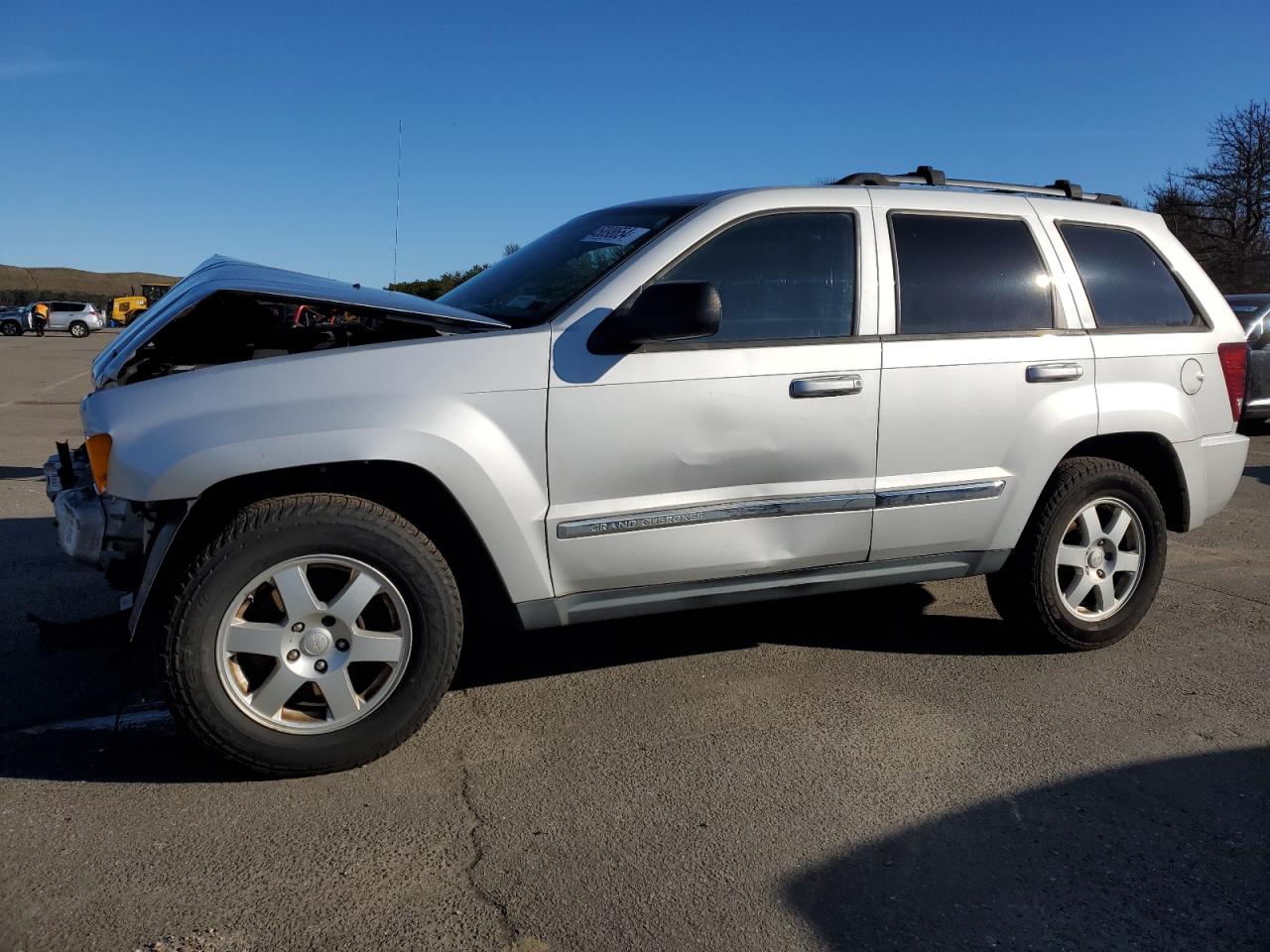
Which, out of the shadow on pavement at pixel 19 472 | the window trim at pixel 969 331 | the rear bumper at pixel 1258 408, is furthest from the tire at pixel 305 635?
the rear bumper at pixel 1258 408

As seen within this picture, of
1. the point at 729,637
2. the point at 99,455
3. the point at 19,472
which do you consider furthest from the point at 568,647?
the point at 19,472

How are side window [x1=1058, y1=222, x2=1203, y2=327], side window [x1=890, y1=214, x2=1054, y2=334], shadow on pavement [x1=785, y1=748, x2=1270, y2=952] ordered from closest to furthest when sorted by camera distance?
shadow on pavement [x1=785, y1=748, x2=1270, y2=952], side window [x1=890, y1=214, x2=1054, y2=334], side window [x1=1058, y1=222, x2=1203, y2=327]

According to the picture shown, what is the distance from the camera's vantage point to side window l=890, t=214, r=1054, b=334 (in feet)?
13.5

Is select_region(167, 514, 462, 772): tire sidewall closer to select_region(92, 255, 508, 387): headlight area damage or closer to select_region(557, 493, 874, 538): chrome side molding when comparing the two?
select_region(557, 493, 874, 538): chrome side molding

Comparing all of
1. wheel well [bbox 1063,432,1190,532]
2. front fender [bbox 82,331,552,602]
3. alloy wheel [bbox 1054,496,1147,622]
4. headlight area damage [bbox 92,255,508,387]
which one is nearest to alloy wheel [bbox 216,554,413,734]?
front fender [bbox 82,331,552,602]

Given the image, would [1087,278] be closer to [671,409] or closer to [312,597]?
[671,409]

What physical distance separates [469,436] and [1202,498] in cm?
326

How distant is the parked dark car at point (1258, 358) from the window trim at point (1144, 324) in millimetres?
7585

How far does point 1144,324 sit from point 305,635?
358cm

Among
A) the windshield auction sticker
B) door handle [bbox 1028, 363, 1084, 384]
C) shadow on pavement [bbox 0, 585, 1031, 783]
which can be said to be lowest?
shadow on pavement [bbox 0, 585, 1031, 783]

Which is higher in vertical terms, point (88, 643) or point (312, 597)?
point (312, 597)

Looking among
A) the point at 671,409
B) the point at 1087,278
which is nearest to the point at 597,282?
the point at 671,409

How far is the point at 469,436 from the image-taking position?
340 cm

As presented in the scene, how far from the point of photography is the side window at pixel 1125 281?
450 cm
